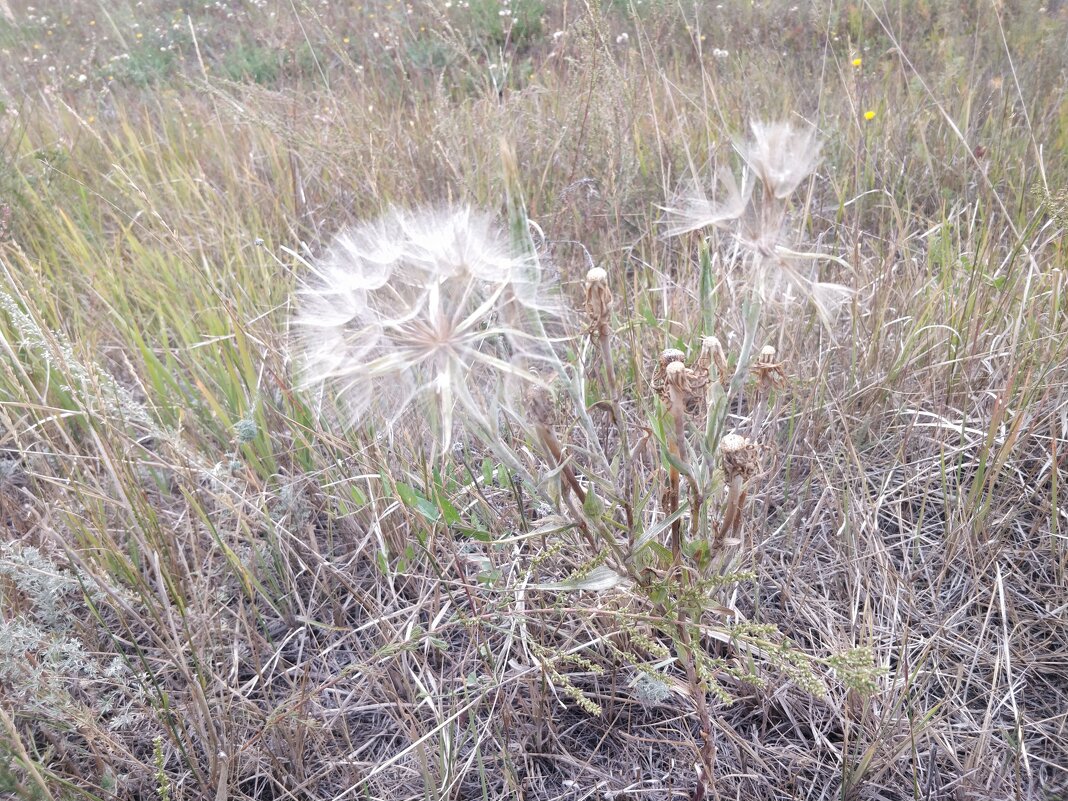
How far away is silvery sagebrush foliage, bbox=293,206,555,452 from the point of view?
108cm

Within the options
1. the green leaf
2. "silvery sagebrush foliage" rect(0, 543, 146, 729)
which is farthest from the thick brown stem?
"silvery sagebrush foliage" rect(0, 543, 146, 729)

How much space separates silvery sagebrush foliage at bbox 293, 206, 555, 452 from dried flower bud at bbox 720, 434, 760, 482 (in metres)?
0.28

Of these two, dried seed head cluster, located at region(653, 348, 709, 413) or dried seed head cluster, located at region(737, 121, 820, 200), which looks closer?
dried seed head cluster, located at region(653, 348, 709, 413)

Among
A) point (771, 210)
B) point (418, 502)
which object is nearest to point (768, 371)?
point (771, 210)

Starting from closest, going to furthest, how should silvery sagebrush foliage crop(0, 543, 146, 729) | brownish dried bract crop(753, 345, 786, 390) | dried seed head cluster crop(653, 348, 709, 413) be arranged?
dried seed head cluster crop(653, 348, 709, 413), brownish dried bract crop(753, 345, 786, 390), silvery sagebrush foliage crop(0, 543, 146, 729)

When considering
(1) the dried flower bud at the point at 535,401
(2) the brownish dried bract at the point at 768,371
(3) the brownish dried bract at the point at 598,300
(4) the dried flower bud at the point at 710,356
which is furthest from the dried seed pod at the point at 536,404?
(2) the brownish dried bract at the point at 768,371

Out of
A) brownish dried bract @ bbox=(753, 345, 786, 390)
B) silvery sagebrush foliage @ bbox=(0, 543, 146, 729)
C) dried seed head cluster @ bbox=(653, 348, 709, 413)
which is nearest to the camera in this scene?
dried seed head cluster @ bbox=(653, 348, 709, 413)

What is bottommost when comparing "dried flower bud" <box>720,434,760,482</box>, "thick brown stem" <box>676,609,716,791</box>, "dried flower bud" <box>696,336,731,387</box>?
"thick brown stem" <box>676,609,716,791</box>

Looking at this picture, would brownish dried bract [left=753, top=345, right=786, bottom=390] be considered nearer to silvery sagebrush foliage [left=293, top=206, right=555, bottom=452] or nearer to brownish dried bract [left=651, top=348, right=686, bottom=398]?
brownish dried bract [left=651, top=348, right=686, bottom=398]

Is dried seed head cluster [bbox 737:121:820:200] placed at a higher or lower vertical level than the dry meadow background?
higher

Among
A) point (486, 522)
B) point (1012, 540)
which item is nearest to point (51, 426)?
point (486, 522)

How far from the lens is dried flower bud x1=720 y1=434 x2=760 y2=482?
3.37ft

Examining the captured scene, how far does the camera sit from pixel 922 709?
144cm

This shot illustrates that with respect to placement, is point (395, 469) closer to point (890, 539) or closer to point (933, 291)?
point (890, 539)
